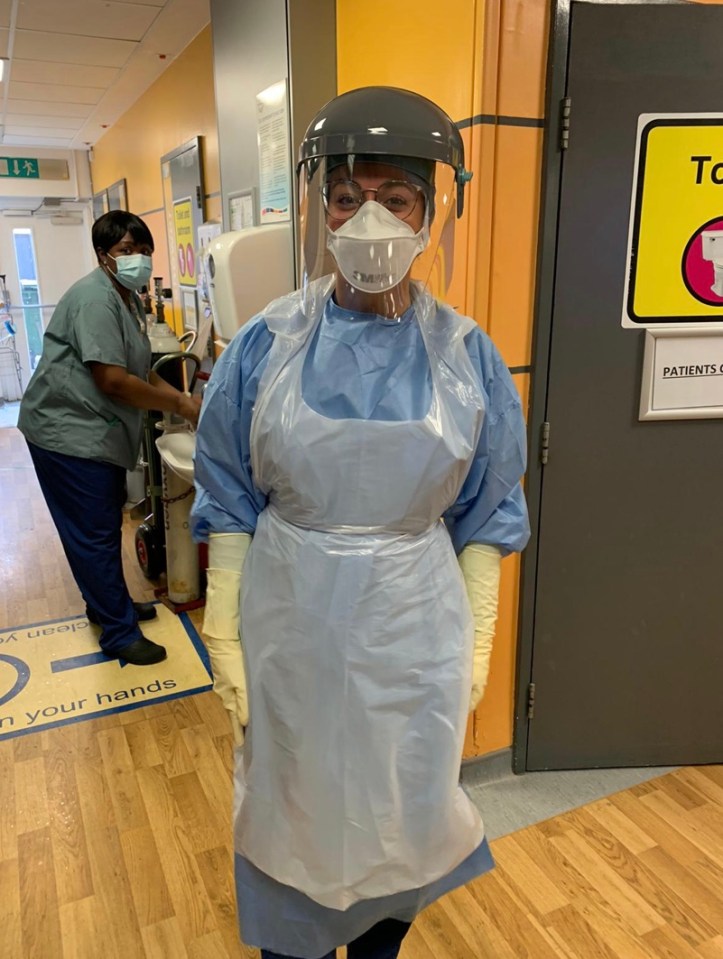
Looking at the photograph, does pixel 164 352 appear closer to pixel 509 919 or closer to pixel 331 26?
pixel 331 26

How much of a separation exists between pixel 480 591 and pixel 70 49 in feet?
Answer: 12.4

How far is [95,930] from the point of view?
157 cm

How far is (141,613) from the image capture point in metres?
2.94

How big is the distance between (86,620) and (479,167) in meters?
2.30

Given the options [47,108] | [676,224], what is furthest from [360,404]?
[47,108]

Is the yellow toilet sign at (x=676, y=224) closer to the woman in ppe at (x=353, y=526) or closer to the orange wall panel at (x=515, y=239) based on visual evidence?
the orange wall panel at (x=515, y=239)

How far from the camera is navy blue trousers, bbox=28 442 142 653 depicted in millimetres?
2430

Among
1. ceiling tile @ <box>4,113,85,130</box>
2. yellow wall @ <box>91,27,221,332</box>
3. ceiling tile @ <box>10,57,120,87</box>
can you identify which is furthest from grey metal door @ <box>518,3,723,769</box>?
ceiling tile @ <box>4,113,85,130</box>

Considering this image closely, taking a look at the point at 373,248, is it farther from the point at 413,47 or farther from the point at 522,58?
the point at 413,47

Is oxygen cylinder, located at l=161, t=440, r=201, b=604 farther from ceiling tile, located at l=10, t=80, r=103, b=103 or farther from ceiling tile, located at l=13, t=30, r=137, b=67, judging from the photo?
ceiling tile, located at l=10, t=80, r=103, b=103

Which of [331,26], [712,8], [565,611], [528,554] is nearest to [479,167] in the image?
[712,8]

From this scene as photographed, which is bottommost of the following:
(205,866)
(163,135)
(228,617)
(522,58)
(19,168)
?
(205,866)

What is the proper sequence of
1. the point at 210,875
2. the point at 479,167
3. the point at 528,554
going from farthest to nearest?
the point at 528,554 → the point at 210,875 → the point at 479,167

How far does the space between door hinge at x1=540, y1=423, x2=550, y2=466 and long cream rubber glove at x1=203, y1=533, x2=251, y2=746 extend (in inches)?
34.4
